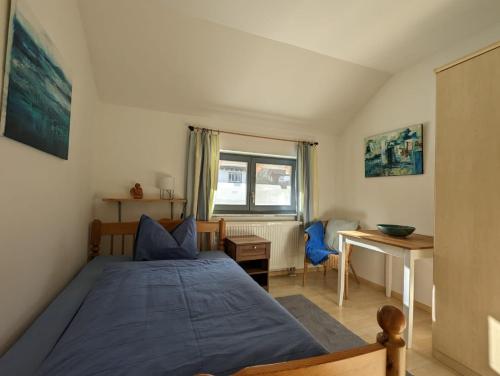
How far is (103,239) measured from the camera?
2754 millimetres

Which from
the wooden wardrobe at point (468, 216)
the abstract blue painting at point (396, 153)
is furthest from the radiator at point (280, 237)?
the wooden wardrobe at point (468, 216)

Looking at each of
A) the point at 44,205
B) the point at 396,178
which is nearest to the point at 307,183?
the point at 396,178

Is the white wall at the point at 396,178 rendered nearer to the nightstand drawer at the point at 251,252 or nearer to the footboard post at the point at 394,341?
the nightstand drawer at the point at 251,252

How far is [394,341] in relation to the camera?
0.77 meters

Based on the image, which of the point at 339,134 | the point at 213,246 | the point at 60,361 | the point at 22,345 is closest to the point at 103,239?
the point at 213,246

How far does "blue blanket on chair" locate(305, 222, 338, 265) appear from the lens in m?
3.08

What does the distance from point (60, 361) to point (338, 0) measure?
287 cm

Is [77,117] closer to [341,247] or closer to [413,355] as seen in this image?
[341,247]

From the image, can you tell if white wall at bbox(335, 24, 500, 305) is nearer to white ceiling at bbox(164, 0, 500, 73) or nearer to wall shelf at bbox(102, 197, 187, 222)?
white ceiling at bbox(164, 0, 500, 73)

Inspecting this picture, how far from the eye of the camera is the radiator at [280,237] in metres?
3.29

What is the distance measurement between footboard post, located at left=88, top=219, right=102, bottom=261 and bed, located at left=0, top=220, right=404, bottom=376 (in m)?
0.88

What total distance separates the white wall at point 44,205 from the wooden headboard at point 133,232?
197 mm

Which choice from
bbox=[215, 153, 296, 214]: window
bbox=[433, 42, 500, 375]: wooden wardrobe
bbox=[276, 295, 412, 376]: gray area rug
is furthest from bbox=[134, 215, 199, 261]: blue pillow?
bbox=[433, 42, 500, 375]: wooden wardrobe

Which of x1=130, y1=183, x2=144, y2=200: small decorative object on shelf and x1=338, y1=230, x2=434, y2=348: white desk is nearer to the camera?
x1=338, y1=230, x2=434, y2=348: white desk
